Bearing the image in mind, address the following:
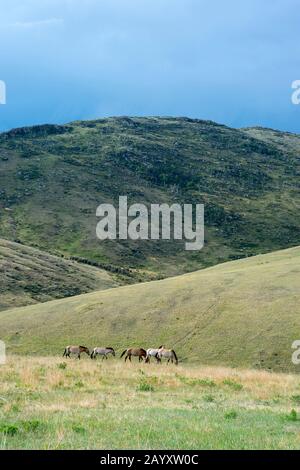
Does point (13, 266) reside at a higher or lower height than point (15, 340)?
higher

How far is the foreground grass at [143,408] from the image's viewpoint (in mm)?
13312

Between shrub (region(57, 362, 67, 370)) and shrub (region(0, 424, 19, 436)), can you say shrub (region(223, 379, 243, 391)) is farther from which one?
shrub (region(0, 424, 19, 436))

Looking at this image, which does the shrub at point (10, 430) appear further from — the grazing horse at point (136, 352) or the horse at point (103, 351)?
the horse at point (103, 351)

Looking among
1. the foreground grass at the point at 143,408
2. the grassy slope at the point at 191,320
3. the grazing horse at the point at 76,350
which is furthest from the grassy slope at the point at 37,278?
the foreground grass at the point at 143,408

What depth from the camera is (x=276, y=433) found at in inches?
579

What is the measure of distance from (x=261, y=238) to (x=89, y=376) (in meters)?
158

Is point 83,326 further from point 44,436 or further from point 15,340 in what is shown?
point 44,436

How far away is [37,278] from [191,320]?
45.7 metres

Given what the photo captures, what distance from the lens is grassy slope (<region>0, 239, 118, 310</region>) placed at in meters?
77.9

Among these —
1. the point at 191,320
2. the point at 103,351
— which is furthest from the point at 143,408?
the point at 191,320

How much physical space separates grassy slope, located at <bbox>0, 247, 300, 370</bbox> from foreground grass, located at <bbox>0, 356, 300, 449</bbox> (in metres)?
8.58

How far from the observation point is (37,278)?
8662cm

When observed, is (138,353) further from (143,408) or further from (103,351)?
(143,408)

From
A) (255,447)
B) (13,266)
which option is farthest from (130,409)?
(13,266)
